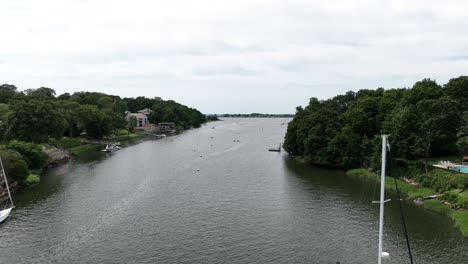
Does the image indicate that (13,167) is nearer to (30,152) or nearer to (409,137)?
(30,152)

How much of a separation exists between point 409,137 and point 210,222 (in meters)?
38.6

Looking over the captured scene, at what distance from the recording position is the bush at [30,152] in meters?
75.4

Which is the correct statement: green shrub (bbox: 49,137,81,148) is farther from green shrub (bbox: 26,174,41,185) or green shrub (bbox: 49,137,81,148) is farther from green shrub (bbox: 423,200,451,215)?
green shrub (bbox: 423,200,451,215)

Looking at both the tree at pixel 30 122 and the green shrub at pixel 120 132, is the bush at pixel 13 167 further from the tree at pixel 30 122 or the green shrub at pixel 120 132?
the green shrub at pixel 120 132

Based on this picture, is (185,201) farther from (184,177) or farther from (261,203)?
(184,177)

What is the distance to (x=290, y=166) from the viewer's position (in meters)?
92.4

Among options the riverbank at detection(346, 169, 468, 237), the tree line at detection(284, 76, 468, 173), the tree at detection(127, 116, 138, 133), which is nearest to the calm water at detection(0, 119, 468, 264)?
the riverbank at detection(346, 169, 468, 237)

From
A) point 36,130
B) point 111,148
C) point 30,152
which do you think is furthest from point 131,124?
point 30,152

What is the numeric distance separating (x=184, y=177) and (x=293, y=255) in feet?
139

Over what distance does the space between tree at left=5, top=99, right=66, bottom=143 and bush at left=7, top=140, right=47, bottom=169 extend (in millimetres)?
11682

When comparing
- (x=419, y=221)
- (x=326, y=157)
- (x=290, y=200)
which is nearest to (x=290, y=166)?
(x=326, y=157)

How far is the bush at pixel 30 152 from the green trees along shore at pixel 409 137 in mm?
58921

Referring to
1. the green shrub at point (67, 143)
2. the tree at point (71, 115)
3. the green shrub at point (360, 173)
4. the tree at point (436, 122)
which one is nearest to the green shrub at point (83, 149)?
the green shrub at point (67, 143)

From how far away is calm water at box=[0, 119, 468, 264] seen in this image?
3794 cm
